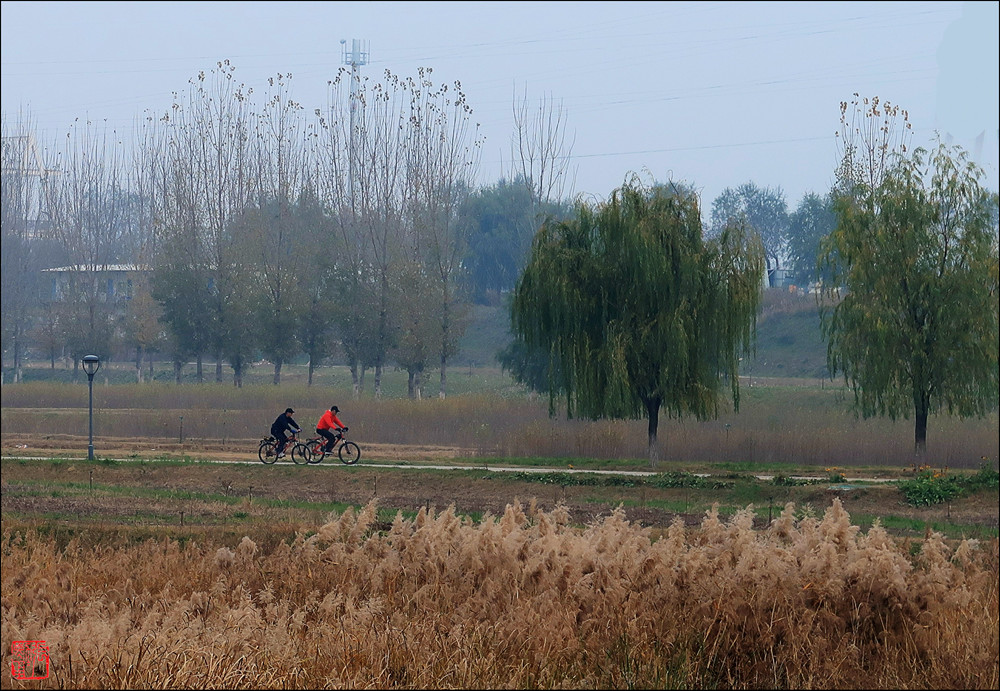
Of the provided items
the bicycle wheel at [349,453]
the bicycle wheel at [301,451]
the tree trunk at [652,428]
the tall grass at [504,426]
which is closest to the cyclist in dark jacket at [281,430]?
the bicycle wheel at [301,451]

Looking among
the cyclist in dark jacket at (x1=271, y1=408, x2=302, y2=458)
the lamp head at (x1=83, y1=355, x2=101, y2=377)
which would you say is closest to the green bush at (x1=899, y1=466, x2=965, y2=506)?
the cyclist in dark jacket at (x1=271, y1=408, x2=302, y2=458)

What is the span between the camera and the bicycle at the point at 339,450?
103 ft

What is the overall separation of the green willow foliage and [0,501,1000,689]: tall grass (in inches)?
694

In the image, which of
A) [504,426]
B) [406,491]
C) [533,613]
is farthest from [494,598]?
[504,426]

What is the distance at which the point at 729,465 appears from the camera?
3081 cm

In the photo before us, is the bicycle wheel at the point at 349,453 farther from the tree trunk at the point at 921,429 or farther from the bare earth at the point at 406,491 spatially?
the tree trunk at the point at 921,429

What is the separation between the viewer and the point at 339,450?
31.8m

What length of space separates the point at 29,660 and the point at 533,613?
403 cm

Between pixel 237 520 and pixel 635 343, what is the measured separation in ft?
44.1

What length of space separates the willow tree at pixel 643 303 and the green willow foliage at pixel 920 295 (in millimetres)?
2953

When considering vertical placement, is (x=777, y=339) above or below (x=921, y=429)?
above

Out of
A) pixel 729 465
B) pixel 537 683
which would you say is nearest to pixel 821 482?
pixel 729 465

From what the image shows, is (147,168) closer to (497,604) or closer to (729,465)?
(729,465)

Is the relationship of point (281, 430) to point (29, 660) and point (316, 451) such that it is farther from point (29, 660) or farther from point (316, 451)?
point (29, 660)
